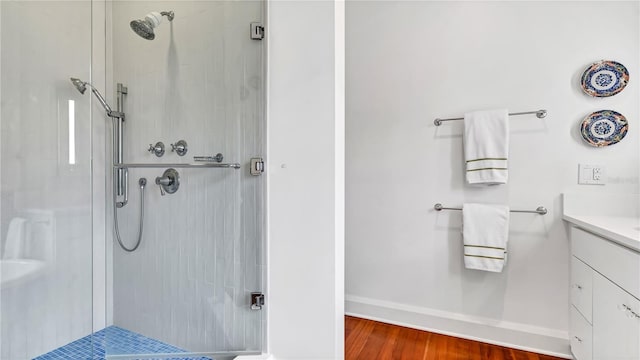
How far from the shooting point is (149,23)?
150 centimetres

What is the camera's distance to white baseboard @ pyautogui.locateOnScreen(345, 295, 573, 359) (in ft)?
5.63

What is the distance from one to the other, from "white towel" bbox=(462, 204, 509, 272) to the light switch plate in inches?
16.4

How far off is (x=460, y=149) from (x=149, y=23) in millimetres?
1939

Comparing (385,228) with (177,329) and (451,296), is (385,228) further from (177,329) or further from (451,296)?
(177,329)

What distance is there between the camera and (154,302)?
5.23 ft

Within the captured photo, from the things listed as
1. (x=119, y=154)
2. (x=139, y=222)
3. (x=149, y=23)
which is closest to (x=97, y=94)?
(x=119, y=154)

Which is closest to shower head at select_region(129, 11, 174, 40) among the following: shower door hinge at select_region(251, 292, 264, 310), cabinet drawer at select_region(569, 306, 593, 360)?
shower door hinge at select_region(251, 292, 264, 310)

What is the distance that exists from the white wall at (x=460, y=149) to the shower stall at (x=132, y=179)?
1019 mm

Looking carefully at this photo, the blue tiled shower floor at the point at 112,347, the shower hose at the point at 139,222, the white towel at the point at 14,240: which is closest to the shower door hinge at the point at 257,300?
the blue tiled shower floor at the point at 112,347

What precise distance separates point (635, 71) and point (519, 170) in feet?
2.43

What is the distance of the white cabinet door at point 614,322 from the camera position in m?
1.05

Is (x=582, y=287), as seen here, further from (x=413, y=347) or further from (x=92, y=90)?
(x=92, y=90)

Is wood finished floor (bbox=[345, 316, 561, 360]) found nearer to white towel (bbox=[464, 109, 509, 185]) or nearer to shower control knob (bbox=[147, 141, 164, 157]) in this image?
white towel (bbox=[464, 109, 509, 185])

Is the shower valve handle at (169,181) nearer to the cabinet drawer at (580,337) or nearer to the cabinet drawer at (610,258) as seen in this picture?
the cabinet drawer at (610,258)
